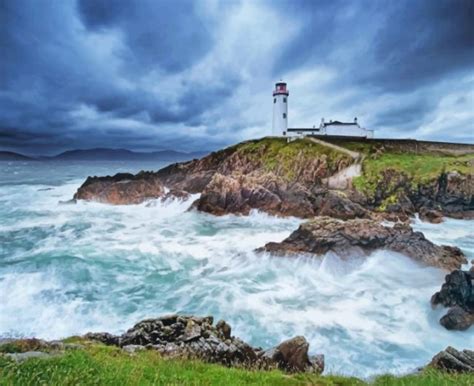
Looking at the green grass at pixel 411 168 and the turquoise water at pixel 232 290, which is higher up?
the green grass at pixel 411 168

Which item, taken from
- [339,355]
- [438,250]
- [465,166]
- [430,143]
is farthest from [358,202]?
[339,355]

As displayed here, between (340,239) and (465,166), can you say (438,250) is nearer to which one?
(340,239)

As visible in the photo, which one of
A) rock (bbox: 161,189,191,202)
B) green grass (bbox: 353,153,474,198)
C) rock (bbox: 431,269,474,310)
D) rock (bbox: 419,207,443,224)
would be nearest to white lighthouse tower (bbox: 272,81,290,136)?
green grass (bbox: 353,153,474,198)

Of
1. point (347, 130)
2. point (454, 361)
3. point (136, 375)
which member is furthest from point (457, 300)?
point (347, 130)

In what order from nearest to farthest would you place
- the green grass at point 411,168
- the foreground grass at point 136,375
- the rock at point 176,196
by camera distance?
the foreground grass at point 136,375
the green grass at point 411,168
the rock at point 176,196

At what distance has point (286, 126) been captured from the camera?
66.8m

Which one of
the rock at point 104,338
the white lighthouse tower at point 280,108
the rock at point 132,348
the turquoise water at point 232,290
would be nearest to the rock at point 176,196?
the turquoise water at point 232,290

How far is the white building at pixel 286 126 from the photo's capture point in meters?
65.3

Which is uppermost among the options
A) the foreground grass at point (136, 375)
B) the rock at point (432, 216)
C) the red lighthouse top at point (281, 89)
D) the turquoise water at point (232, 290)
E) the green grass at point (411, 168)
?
the red lighthouse top at point (281, 89)

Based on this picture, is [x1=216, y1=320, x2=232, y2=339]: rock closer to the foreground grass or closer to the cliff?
the foreground grass

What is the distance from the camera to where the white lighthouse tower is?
65.9m

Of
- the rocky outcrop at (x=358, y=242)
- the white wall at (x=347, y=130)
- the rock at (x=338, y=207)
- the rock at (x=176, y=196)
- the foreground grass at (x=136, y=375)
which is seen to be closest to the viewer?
the foreground grass at (x=136, y=375)

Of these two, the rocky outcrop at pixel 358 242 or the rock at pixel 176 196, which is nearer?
the rocky outcrop at pixel 358 242

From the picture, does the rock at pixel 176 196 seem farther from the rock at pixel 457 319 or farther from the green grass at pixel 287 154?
the rock at pixel 457 319
